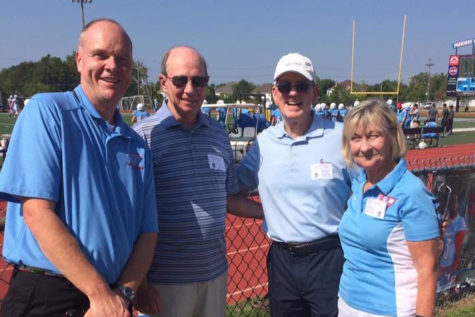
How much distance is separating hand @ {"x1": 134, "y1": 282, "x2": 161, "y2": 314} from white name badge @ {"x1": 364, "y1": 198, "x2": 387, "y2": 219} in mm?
1228

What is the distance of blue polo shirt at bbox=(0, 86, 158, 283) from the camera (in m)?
1.69

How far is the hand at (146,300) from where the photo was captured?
91.5 inches

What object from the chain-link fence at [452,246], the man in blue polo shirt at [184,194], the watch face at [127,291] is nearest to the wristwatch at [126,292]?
the watch face at [127,291]

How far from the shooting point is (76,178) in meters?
1.77

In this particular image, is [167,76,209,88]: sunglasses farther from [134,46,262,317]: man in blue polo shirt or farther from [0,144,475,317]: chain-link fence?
[0,144,475,317]: chain-link fence

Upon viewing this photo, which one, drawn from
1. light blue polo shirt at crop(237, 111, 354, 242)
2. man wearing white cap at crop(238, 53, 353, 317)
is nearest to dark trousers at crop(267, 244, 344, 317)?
man wearing white cap at crop(238, 53, 353, 317)

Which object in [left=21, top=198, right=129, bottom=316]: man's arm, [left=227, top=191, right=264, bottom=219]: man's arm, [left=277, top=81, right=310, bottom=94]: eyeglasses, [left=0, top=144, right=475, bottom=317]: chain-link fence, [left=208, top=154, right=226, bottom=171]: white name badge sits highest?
[left=277, top=81, right=310, bottom=94]: eyeglasses

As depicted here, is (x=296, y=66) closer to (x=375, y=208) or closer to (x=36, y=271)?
(x=375, y=208)

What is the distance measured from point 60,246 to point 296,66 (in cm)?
175

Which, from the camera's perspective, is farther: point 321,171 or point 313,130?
point 313,130

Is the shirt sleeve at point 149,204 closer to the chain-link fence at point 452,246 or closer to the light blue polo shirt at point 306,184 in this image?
the light blue polo shirt at point 306,184

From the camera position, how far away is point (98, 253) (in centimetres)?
183

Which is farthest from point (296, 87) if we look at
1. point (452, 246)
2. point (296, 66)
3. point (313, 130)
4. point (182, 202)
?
point (452, 246)

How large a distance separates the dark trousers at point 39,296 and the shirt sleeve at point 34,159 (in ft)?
1.17
